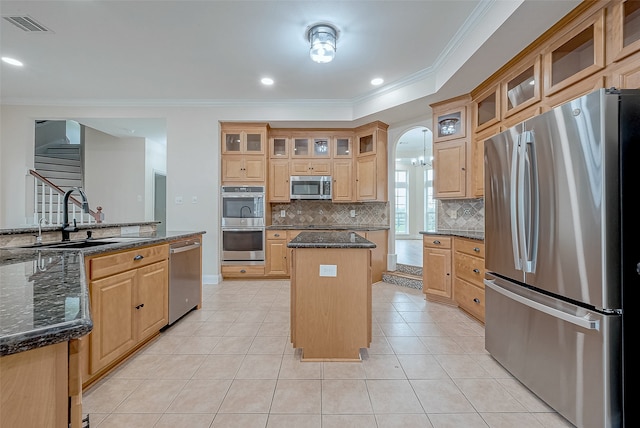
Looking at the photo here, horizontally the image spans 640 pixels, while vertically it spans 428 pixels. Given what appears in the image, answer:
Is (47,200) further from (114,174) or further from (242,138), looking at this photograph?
(242,138)

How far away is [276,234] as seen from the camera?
455cm

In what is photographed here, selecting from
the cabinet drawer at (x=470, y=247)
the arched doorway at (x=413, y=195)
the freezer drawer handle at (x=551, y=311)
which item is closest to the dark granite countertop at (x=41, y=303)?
the freezer drawer handle at (x=551, y=311)

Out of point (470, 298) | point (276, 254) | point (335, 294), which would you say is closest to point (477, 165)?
point (470, 298)

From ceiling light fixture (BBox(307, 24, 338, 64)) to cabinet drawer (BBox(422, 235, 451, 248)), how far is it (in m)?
2.45

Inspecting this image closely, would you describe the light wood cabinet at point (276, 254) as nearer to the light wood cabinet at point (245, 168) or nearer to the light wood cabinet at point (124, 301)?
the light wood cabinet at point (245, 168)

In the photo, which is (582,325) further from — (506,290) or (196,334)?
(196,334)

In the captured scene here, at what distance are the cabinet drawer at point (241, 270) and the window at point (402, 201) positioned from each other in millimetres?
6068

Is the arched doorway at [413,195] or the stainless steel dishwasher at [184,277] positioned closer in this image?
the stainless steel dishwasher at [184,277]

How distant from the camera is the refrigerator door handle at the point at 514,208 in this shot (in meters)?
1.80

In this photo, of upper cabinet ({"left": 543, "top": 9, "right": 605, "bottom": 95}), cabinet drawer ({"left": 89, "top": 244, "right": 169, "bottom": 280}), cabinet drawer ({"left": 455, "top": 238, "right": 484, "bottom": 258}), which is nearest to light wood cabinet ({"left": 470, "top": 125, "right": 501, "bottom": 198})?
cabinet drawer ({"left": 455, "top": 238, "right": 484, "bottom": 258})

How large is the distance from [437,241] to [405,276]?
1.02 meters

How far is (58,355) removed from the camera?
0.66 meters

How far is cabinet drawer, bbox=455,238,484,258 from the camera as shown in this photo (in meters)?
2.82

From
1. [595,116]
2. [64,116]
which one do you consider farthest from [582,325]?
[64,116]
